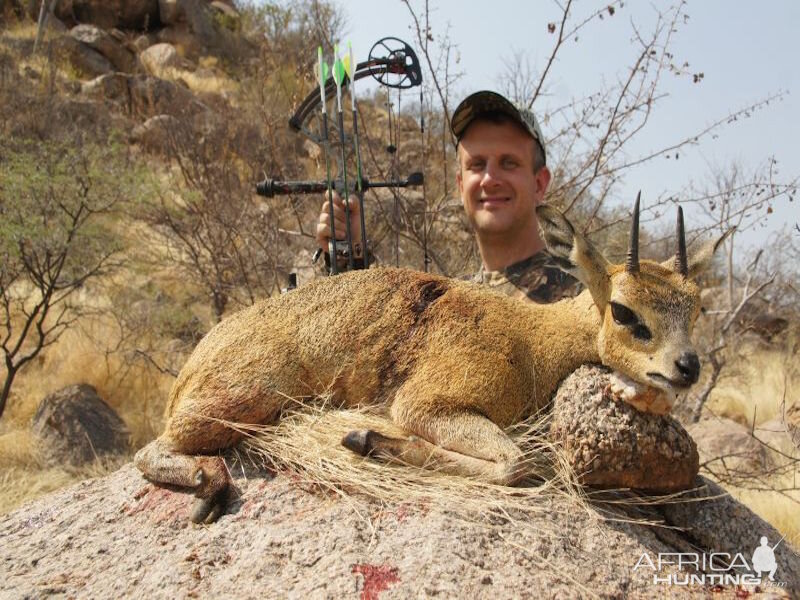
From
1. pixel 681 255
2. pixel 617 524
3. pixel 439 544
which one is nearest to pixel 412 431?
pixel 439 544

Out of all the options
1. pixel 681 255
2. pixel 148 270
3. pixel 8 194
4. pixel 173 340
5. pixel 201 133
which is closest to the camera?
pixel 681 255

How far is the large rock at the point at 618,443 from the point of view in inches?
106

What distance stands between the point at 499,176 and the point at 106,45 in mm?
28986

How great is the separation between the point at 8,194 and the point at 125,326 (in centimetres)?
291

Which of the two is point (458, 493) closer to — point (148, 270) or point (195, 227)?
point (195, 227)

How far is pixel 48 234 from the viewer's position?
10164 mm

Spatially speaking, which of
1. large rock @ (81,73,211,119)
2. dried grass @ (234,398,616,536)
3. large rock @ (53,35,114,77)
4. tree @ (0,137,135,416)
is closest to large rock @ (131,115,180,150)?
large rock @ (81,73,211,119)

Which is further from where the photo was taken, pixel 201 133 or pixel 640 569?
pixel 201 133

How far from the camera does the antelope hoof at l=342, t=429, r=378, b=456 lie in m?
2.86

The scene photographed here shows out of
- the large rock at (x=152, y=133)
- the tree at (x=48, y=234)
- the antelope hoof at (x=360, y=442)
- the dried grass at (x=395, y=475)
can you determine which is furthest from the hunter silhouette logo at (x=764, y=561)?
the large rock at (x=152, y=133)

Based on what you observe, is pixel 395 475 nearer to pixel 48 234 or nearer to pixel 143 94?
pixel 48 234

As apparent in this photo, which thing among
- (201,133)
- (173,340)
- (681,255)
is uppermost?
(201,133)

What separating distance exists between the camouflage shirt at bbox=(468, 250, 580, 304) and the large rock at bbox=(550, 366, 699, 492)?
5.40 feet

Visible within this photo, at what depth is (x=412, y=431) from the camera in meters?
2.99
